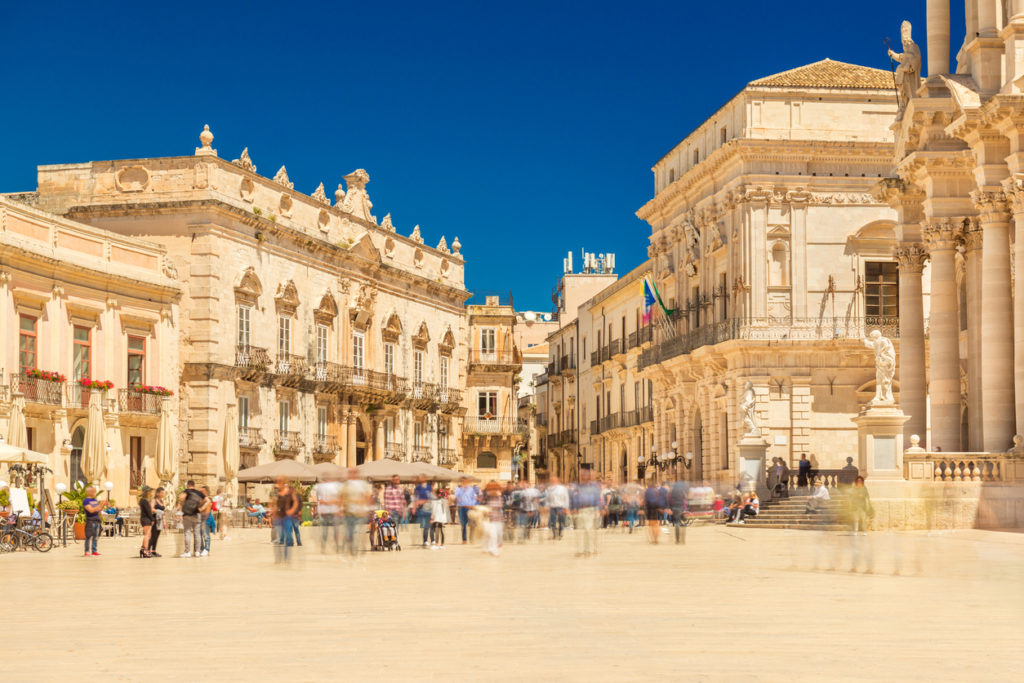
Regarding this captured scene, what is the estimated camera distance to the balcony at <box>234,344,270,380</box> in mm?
45094

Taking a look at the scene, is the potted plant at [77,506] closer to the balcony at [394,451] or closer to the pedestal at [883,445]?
the pedestal at [883,445]

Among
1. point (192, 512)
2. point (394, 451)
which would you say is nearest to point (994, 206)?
point (192, 512)

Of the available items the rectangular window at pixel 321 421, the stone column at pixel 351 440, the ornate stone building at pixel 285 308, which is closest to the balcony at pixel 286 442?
the ornate stone building at pixel 285 308

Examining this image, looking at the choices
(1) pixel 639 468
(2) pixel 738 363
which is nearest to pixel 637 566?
(2) pixel 738 363

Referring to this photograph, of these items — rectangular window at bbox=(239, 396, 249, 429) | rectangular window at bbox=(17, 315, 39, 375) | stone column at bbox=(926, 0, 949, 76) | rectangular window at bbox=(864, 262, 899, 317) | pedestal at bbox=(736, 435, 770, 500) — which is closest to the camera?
stone column at bbox=(926, 0, 949, 76)

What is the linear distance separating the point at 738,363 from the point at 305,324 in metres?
15.0

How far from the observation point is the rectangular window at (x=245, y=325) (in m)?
45.7

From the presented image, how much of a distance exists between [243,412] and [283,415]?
270cm

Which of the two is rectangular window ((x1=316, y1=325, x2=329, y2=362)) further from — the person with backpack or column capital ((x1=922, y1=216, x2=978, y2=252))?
the person with backpack

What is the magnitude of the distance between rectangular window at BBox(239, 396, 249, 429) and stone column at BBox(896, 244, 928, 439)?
69.8ft

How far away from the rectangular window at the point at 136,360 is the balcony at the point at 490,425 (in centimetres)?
2439

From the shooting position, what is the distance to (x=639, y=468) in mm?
55781

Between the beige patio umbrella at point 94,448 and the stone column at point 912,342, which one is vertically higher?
the stone column at point 912,342

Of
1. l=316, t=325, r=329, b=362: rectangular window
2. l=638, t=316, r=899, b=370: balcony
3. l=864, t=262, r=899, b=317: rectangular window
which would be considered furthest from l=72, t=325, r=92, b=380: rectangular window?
l=864, t=262, r=899, b=317: rectangular window
